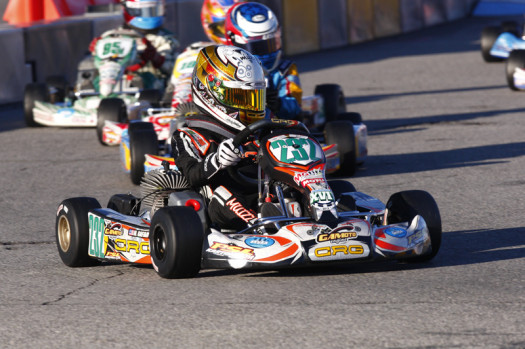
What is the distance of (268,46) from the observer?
8586mm

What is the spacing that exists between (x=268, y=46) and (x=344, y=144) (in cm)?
103

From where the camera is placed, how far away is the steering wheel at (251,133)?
5.21 meters

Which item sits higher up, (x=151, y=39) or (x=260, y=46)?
(x=260, y=46)

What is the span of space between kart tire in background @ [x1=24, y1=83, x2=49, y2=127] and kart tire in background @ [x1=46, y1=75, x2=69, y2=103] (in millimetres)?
170

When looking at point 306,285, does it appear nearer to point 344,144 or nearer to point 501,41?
point 344,144

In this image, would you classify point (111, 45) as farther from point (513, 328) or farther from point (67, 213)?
point (513, 328)

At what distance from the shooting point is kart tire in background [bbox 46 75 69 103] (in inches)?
469

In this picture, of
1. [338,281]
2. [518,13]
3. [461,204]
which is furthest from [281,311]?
[518,13]

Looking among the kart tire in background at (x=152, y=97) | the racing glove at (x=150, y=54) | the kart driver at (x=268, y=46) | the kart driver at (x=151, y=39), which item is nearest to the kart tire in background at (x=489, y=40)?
the kart driver at (x=151, y=39)

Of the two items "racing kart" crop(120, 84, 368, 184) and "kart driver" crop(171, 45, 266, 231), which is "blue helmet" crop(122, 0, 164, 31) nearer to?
"racing kart" crop(120, 84, 368, 184)

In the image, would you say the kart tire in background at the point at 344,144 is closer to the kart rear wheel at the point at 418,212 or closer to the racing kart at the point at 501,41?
the kart rear wheel at the point at 418,212

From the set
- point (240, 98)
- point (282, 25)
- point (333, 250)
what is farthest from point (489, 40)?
point (333, 250)

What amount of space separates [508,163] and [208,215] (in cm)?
375

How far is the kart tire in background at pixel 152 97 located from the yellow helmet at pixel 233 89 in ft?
15.1
